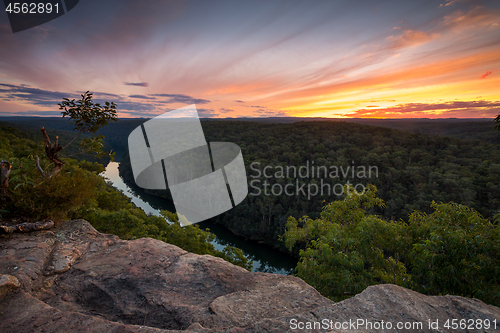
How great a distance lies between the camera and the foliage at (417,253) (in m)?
3.84

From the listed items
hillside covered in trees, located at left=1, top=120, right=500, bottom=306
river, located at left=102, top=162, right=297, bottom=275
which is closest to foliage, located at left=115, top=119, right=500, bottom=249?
hillside covered in trees, located at left=1, top=120, right=500, bottom=306

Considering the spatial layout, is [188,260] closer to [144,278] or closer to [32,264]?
[144,278]

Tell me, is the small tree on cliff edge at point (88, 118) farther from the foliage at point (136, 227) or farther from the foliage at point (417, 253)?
the foliage at point (417, 253)

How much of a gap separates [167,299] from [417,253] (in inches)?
230

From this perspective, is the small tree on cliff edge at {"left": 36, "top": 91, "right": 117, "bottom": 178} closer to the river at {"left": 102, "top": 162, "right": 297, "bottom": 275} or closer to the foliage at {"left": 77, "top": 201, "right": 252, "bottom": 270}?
the foliage at {"left": 77, "top": 201, "right": 252, "bottom": 270}

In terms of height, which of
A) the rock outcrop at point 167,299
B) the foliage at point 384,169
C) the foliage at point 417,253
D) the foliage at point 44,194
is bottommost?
the foliage at point 384,169

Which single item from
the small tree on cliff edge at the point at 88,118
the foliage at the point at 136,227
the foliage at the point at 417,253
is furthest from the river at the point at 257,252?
the small tree on cliff edge at the point at 88,118

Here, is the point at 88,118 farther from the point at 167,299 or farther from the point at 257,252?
the point at 257,252

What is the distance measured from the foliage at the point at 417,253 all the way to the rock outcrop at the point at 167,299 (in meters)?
1.59

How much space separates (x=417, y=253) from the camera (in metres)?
5.33

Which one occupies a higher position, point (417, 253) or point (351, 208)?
point (351, 208)

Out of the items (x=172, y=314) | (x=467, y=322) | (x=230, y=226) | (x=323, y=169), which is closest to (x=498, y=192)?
(x=323, y=169)

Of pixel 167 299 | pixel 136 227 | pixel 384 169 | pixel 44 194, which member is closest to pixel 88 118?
pixel 44 194

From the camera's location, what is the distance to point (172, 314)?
263cm
